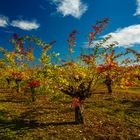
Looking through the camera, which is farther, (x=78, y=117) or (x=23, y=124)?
(x=78, y=117)

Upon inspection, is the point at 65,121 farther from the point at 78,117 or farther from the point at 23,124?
the point at 23,124

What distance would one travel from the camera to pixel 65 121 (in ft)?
83.3

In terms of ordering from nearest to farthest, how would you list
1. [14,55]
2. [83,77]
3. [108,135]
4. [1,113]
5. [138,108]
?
[108,135] → [83,77] → [1,113] → [138,108] → [14,55]

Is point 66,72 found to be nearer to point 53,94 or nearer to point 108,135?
point 53,94

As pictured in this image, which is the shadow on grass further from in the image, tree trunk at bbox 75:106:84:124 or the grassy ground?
tree trunk at bbox 75:106:84:124

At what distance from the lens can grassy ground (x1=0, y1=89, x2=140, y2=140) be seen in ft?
70.5

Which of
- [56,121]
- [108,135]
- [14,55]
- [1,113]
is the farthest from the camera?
[14,55]

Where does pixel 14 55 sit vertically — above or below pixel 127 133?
above

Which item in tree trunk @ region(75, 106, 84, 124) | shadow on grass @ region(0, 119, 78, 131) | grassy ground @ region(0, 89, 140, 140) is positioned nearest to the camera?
grassy ground @ region(0, 89, 140, 140)

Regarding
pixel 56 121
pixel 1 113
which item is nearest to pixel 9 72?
pixel 1 113

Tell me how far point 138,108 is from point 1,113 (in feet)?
51.4

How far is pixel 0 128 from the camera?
74.4 feet

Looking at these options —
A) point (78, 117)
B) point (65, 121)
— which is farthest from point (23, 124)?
point (78, 117)

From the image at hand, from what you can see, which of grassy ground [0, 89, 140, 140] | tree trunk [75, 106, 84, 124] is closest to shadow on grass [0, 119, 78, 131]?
grassy ground [0, 89, 140, 140]
